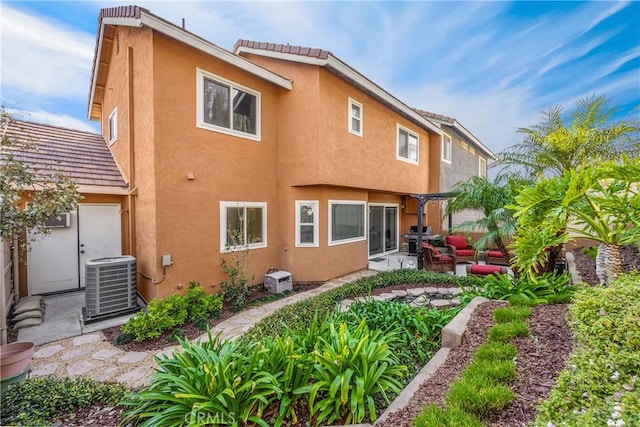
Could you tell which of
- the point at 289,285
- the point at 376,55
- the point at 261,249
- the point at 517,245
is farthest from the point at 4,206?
the point at 376,55

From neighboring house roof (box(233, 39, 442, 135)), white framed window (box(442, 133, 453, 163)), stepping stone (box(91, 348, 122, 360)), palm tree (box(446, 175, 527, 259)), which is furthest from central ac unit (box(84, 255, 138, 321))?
white framed window (box(442, 133, 453, 163))

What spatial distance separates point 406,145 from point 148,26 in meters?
11.0

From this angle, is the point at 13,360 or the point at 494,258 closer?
the point at 13,360

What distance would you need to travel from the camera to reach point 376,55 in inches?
602

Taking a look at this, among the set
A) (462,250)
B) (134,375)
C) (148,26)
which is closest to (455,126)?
(462,250)

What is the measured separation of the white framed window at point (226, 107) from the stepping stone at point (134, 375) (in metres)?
5.83

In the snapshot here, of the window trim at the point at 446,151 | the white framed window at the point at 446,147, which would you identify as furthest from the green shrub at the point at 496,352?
the white framed window at the point at 446,147

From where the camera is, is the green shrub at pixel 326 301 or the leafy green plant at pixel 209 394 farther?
the green shrub at pixel 326 301

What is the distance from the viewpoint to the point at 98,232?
29.4 ft

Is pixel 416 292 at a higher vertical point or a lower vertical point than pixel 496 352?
lower

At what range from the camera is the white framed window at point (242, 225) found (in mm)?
8297

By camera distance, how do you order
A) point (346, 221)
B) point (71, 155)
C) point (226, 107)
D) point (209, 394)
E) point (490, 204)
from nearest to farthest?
point (209, 394), point (226, 107), point (71, 155), point (490, 204), point (346, 221)

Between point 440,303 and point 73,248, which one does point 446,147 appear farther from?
point 73,248

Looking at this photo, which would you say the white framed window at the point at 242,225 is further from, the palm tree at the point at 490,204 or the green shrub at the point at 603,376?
the green shrub at the point at 603,376
